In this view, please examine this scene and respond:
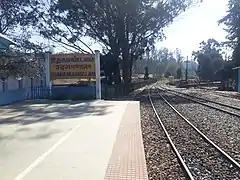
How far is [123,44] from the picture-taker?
48.3 metres

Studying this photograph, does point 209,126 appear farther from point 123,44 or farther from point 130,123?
point 123,44

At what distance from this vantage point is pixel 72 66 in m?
33.3

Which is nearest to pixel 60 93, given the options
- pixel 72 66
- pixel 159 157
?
pixel 72 66

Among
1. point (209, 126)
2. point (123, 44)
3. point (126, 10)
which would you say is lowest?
point (209, 126)

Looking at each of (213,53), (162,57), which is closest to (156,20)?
(213,53)

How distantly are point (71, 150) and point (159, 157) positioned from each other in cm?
212

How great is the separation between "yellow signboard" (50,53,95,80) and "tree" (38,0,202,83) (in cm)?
1336

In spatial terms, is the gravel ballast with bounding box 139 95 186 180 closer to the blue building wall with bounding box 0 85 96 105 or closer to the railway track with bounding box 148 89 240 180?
the railway track with bounding box 148 89 240 180

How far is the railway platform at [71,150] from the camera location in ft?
24.8

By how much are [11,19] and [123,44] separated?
12.9 metres

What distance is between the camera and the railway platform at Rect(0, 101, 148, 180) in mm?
7547

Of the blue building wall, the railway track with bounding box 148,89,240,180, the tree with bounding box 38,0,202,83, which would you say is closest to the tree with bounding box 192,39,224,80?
the tree with bounding box 38,0,202,83

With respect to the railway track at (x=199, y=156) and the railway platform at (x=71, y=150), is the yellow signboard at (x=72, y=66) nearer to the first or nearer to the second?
the railway platform at (x=71, y=150)

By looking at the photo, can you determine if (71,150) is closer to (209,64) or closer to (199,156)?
(199,156)
